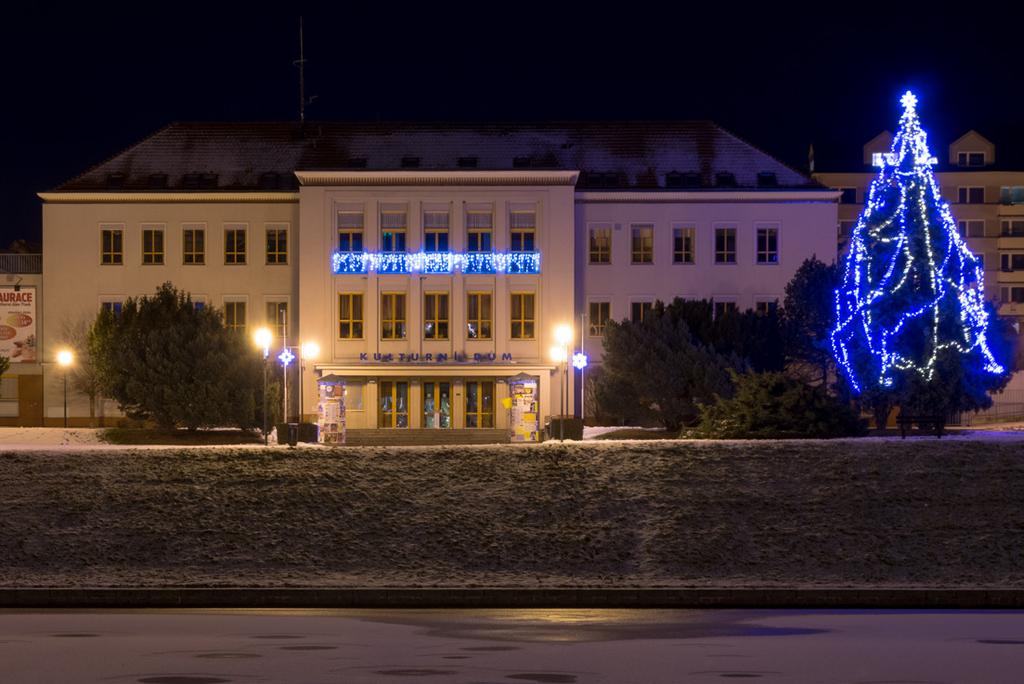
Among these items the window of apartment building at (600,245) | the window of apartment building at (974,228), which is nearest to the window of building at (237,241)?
the window of apartment building at (600,245)

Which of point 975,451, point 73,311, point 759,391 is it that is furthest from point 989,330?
point 73,311

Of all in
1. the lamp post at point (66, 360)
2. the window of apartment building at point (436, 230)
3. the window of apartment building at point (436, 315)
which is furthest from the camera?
the window of apartment building at point (436, 315)

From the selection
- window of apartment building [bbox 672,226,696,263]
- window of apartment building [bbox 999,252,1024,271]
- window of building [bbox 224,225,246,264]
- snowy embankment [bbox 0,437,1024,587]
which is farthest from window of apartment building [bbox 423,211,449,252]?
window of apartment building [bbox 999,252,1024,271]

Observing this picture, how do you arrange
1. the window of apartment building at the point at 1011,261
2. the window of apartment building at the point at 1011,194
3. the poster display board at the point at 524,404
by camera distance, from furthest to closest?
the window of apartment building at the point at 1011,261 → the window of apartment building at the point at 1011,194 → the poster display board at the point at 524,404

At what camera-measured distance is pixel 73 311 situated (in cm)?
6216

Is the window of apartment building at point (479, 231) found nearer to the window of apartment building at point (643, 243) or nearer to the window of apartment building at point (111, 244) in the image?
the window of apartment building at point (643, 243)

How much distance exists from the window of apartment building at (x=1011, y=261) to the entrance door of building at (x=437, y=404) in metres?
48.2

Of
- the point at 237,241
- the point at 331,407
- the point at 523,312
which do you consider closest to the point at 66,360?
the point at 237,241

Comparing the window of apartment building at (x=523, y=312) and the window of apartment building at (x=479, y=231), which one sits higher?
the window of apartment building at (x=479, y=231)

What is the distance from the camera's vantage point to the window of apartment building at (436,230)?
5938 centimetres

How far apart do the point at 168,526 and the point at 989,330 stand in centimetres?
3282

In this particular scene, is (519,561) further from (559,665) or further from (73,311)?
(73,311)

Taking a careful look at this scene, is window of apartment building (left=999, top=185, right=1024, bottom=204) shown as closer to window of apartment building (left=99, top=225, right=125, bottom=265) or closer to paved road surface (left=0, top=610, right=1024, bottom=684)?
window of apartment building (left=99, top=225, right=125, bottom=265)

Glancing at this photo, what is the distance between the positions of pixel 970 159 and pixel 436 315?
4715cm
